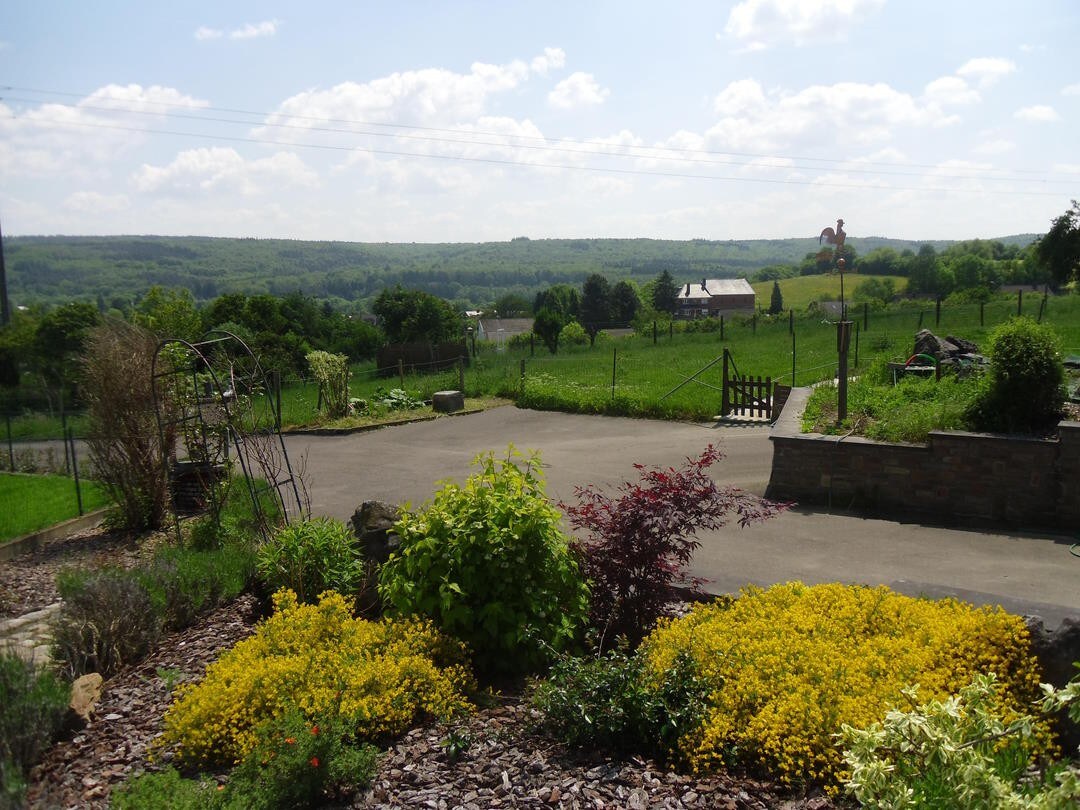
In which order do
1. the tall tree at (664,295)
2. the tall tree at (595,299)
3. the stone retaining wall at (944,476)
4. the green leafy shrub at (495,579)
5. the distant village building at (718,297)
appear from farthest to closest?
the distant village building at (718,297), the tall tree at (664,295), the tall tree at (595,299), the stone retaining wall at (944,476), the green leafy shrub at (495,579)

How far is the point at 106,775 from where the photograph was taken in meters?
4.12

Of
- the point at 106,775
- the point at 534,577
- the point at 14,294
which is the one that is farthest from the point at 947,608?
the point at 14,294

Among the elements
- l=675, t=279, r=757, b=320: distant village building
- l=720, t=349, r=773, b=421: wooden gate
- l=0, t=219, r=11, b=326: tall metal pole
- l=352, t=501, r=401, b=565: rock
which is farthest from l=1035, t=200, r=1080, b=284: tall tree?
l=675, t=279, r=757, b=320: distant village building

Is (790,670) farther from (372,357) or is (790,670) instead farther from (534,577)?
(372,357)

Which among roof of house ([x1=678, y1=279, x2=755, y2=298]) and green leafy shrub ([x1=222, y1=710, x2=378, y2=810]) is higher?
roof of house ([x1=678, y1=279, x2=755, y2=298])

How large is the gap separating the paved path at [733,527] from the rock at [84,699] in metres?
4.39

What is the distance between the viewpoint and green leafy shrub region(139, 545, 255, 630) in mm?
6090

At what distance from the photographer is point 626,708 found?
4055mm

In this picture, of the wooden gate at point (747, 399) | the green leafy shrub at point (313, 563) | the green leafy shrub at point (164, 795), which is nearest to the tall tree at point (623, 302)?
the wooden gate at point (747, 399)

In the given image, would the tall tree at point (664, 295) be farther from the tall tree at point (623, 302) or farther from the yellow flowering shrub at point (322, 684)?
the yellow flowering shrub at point (322, 684)

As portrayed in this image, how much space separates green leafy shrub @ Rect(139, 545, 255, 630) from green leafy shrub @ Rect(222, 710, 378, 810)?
2.61m

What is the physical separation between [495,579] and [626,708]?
1.31m

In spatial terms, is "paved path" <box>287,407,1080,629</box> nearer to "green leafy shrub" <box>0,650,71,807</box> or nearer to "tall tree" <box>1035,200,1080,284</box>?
"green leafy shrub" <box>0,650,71,807</box>

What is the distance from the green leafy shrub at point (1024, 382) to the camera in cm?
913
